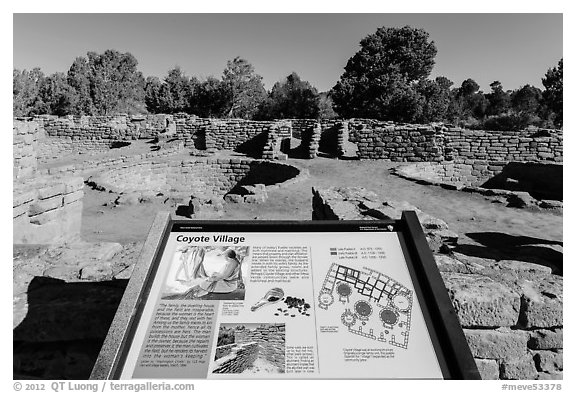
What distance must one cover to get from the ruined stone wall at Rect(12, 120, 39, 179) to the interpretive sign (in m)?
7.17

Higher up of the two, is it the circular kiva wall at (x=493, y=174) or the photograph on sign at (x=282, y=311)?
the circular kiva wall at (x=493, y=174)

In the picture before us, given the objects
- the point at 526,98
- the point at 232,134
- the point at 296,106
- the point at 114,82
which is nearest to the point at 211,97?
the point at 296,106

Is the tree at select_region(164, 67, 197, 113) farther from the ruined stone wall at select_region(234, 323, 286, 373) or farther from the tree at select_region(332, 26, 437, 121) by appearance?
the ruined stone wall at select_region(234, 323, 286, 373)

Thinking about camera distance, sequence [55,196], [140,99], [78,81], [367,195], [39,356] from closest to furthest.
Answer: [39,356]
[55,196]
[367,195]
[78,81]
[140,99]

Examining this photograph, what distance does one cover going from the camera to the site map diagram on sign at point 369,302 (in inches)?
73.1

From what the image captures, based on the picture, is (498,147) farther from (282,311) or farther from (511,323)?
(282,311)

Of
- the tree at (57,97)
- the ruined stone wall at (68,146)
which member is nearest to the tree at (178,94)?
the tree at (57,97)

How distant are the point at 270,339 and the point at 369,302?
1.85 feet

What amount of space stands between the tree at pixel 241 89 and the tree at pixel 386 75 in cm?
1043

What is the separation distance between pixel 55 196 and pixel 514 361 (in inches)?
172

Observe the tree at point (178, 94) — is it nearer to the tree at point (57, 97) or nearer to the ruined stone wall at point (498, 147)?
the tree at point (57, 97)

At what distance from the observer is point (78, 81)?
44125mm

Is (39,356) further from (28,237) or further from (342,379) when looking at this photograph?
(342,379)

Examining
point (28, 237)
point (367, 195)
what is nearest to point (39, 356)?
point (28, 237)
